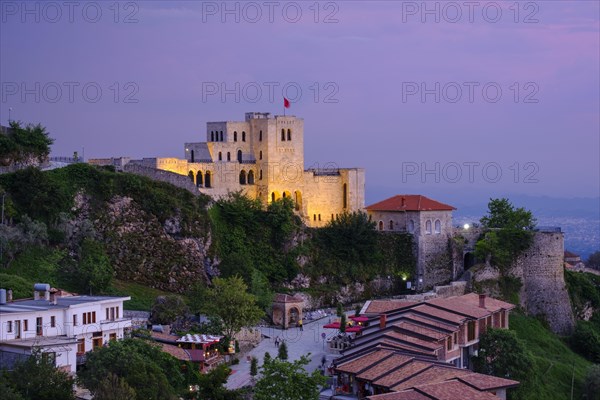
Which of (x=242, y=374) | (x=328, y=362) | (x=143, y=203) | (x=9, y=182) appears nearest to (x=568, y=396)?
(x=328, y=362)

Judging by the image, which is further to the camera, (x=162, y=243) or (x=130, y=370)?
(x=162, y=243)

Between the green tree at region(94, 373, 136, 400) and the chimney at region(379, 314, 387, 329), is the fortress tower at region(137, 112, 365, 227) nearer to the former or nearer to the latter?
the chimney at region(379, 314, 387, 329)

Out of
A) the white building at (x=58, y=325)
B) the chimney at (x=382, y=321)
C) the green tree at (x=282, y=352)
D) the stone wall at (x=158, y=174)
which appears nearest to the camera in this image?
the white building at (x=58, y=325)

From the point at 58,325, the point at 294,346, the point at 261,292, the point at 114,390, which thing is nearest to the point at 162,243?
the point at 261,292

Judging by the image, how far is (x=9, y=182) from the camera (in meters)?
61.2

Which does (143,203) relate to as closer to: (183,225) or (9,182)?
(183,225)

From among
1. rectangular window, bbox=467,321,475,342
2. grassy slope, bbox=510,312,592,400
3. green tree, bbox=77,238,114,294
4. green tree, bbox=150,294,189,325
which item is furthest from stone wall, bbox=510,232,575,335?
green tree, bbox=77,238,114,294

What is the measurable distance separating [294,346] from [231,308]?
4.40 m

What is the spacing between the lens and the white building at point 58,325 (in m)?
44.6

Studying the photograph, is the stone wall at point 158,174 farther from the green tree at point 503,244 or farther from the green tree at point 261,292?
the green tree at point 503,244

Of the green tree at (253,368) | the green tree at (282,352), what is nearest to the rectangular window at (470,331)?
the green tree at (282,352)

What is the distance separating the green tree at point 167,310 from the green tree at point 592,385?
2245cm

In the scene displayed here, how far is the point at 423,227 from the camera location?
76688 millimetres

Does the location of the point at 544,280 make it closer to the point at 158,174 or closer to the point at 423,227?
the point at 423,227
